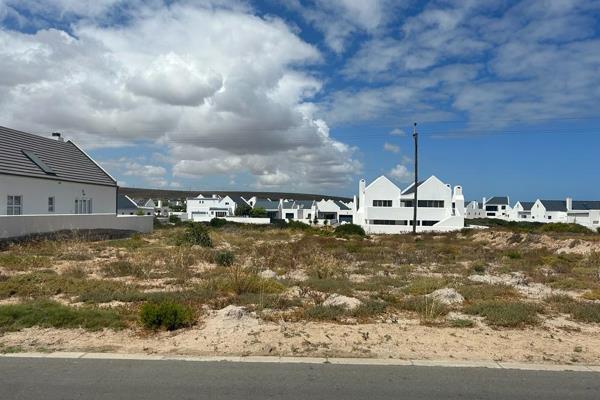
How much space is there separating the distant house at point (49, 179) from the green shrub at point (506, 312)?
25.1m

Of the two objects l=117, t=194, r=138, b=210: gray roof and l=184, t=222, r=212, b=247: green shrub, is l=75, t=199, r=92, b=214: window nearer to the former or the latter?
l=184, t=222, r=212, b=247: green shrub

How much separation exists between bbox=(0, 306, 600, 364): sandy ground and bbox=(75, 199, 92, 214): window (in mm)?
28379

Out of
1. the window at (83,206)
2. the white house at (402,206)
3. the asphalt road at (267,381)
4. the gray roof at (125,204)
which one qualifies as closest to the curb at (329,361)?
the asphalt road at (267,381)

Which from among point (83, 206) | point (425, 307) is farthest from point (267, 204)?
point (425, 307)

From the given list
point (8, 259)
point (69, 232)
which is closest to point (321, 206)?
point (69, 232)

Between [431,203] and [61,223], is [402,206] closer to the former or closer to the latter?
[431,203]

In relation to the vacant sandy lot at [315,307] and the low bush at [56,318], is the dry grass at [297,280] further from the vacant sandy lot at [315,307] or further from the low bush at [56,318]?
the low bush at [56,318]

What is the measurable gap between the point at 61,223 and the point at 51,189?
17.9ft

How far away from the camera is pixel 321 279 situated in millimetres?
13711

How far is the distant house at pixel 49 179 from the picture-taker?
27.2m

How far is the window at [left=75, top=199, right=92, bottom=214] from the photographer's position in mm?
33781

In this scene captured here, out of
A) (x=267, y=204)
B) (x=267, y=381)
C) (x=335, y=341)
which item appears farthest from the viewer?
(x=267, y=204)

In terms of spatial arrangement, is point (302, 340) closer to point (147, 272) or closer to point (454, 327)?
point (454, 327)

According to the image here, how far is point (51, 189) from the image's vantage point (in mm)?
30609
